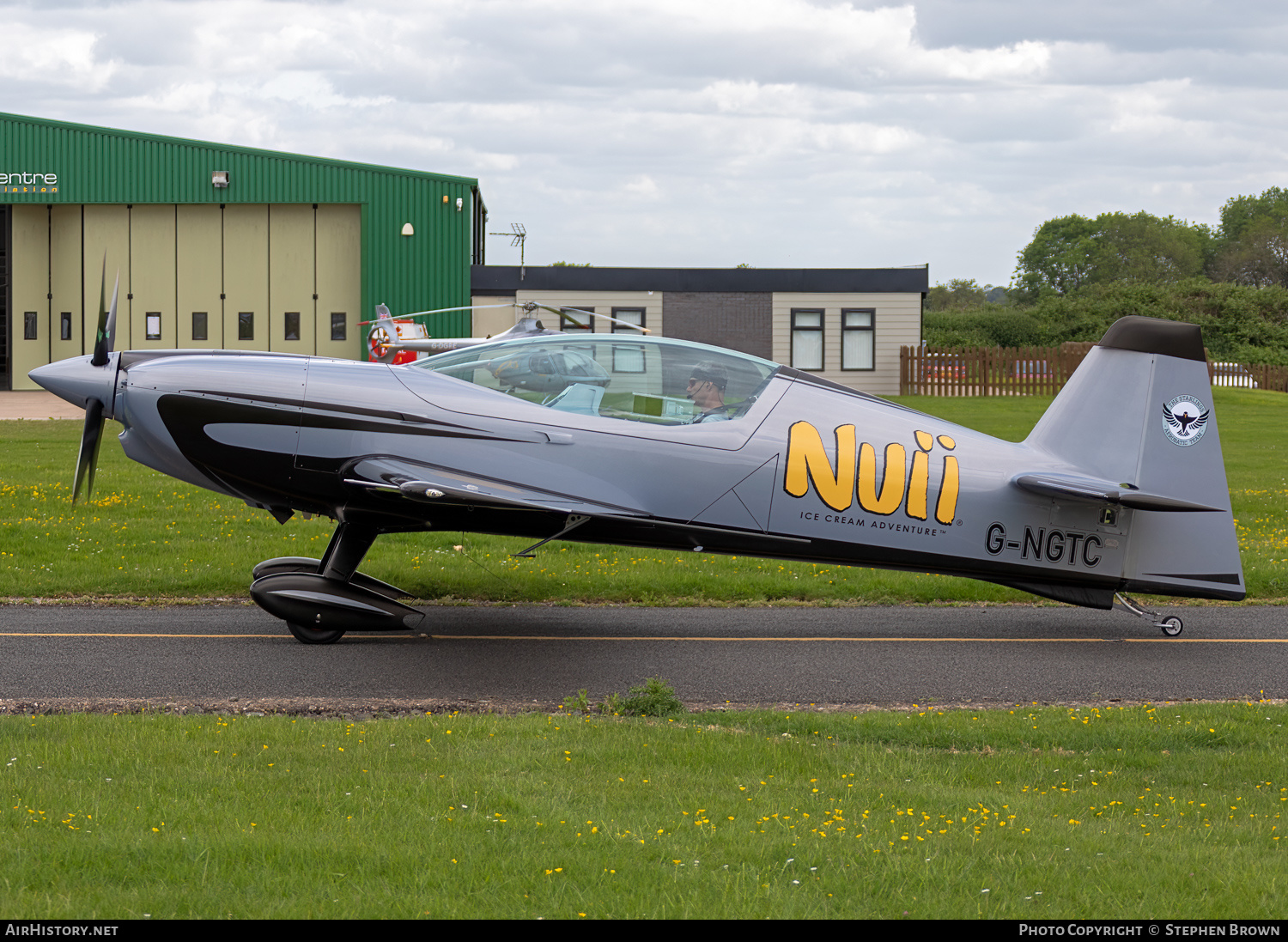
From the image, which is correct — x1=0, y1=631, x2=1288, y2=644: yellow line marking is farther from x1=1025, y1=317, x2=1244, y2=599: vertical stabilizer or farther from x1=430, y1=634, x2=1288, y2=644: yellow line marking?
x1=1025, y1=317, x2=1244, y2=599: vertical stabilizer

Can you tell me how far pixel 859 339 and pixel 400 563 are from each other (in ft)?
108

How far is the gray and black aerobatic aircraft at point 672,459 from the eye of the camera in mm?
8711

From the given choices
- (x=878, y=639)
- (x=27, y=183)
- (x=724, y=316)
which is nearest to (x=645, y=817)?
(x=878, y=639)

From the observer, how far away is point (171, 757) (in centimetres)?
568

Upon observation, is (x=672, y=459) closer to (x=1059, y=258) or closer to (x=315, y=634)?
(x=315, y=634)

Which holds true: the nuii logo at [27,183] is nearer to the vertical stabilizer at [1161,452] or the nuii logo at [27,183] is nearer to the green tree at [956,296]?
the vertical stabilizer at [1161,452]

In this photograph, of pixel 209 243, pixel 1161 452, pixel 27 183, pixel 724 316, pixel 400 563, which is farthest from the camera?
pixel 724 316

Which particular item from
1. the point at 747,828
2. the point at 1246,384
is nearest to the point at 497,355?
the point at 747,828

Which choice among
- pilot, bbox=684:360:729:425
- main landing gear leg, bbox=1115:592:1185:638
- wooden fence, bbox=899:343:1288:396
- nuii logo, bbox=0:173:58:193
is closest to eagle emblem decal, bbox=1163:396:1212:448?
main landing gear leg, bbox=1115:592:1185:638

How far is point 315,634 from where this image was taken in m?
9.05

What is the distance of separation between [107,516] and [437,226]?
29222mm

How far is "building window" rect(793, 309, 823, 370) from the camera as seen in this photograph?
42.5 metres

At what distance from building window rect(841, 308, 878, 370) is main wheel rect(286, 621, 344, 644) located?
35266 millimetres

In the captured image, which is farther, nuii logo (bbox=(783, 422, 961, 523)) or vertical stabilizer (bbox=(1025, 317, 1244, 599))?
vertical stabilizer (bbox=(1025, 317, 1244, 599))
